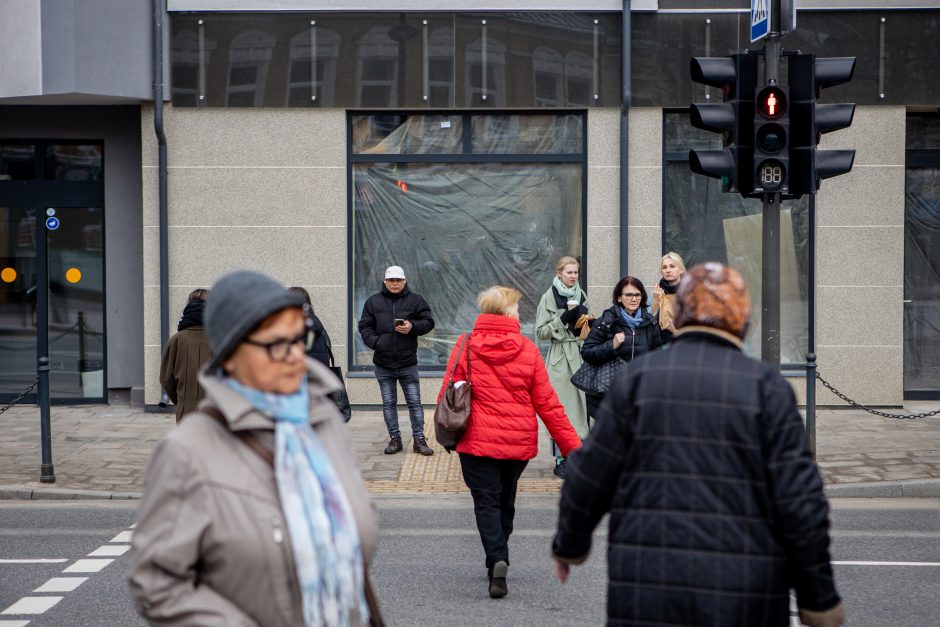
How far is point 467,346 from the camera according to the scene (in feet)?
23.6

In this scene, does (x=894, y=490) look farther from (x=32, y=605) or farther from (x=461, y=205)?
(x=32, y=605)

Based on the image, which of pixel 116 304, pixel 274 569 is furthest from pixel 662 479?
pixel 116 304

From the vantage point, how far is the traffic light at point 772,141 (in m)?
8.84

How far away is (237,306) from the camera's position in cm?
298

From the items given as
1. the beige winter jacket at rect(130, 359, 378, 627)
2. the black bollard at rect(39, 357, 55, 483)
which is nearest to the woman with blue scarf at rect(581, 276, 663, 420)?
the black bollard at rect(39, 357, 55, 483)

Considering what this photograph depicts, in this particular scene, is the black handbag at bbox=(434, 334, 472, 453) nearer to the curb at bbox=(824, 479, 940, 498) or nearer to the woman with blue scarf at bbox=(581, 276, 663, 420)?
the woman with blue scarf at bbox=(581, 276, 663, 420)

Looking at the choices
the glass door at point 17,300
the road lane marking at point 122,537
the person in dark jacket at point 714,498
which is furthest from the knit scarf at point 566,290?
the glass door at point 17,300

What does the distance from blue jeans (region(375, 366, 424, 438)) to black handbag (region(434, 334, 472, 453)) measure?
15.7 ft

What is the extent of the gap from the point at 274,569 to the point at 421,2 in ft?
39.0

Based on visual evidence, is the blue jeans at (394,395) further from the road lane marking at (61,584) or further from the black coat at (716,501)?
the black coat at (716,501)

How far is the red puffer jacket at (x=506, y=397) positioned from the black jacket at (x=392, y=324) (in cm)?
463

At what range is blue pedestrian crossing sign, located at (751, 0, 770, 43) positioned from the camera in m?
8.87

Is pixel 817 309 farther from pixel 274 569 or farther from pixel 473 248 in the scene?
pixel 274 569

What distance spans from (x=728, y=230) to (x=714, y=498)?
1156 cm
